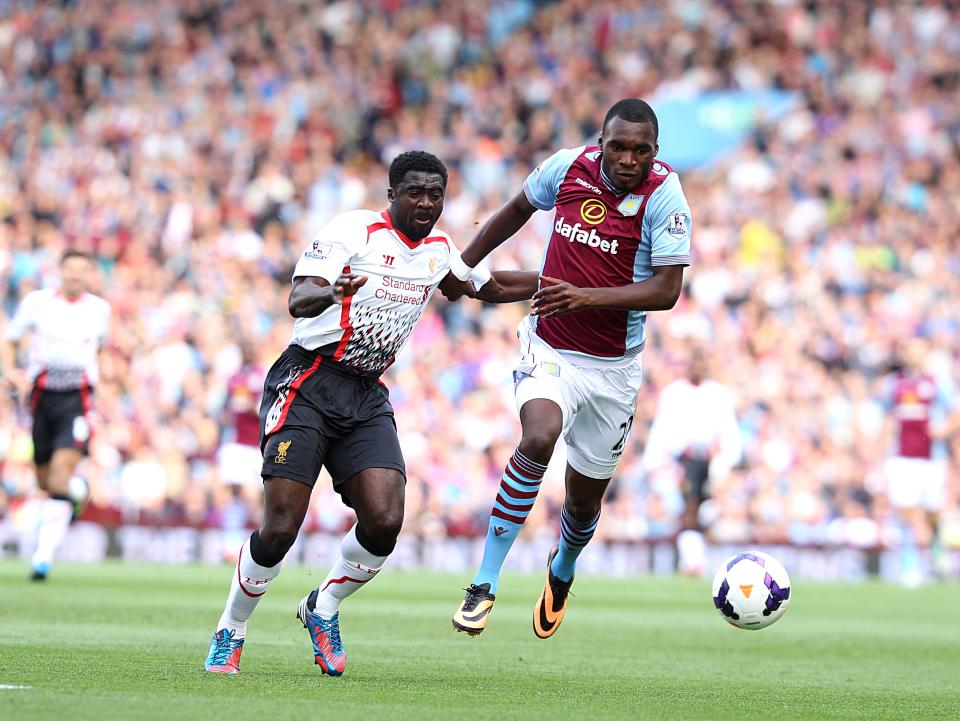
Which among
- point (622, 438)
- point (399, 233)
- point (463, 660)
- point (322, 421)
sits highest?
point (399, 233)

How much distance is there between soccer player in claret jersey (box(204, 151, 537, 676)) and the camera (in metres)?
8.20

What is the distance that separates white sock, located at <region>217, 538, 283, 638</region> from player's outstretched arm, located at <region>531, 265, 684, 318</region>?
1.91m

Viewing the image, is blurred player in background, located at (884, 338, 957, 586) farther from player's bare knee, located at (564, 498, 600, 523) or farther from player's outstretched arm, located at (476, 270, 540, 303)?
player's outstretched arm, located at (476, 270, 540, 303)

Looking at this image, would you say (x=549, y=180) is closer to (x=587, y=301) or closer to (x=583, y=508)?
(x=587, y=301)

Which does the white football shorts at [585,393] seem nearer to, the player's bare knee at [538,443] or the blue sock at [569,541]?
the player's bare knee at [538,443]

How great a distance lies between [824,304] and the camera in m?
25.2

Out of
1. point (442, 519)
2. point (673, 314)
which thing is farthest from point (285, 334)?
point (673, 314)

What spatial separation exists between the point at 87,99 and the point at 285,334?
23.5ft

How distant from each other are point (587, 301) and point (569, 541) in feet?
7.14

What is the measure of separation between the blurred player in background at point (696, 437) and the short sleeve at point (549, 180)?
9991mm

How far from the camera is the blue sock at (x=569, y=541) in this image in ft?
34.2

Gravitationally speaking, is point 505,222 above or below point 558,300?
above

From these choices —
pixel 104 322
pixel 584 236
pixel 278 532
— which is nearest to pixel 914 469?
pixel 104 322

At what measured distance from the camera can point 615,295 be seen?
901cm
